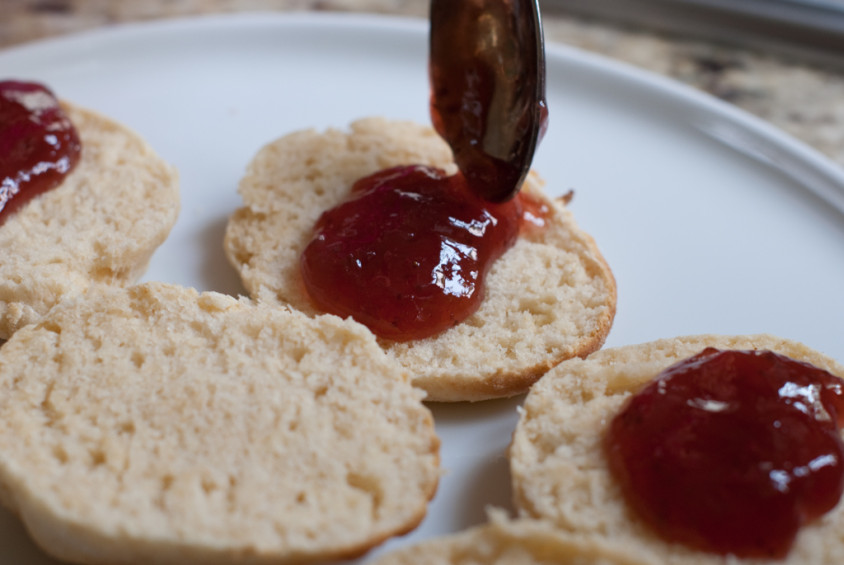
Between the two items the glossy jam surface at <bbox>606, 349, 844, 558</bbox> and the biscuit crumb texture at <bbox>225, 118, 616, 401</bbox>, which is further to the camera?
the biscuit crumb texture at <bbox>225, 118, 616, 401</bbox>

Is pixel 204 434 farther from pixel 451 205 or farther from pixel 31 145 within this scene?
pixel 31 145

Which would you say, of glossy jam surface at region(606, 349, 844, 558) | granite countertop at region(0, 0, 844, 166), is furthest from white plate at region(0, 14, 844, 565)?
granite countertop at region(0, 0, 844, 166)

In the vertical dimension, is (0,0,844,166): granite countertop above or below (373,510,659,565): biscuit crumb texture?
above

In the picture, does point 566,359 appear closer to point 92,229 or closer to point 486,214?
point 486,214

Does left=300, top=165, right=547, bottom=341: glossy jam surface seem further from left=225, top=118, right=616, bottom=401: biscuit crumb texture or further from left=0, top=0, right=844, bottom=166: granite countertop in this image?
left=0, top=0, right=844, bottom=166: granite countertop

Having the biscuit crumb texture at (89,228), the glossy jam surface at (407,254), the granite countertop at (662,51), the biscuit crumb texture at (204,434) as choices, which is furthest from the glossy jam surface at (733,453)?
the granite countertop at (662,51)

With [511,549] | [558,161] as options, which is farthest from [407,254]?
[558,161]

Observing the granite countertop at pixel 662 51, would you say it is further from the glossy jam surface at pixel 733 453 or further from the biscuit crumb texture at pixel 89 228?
the glossy jam surface at pixel 733 453
